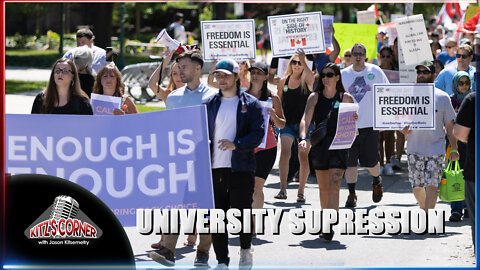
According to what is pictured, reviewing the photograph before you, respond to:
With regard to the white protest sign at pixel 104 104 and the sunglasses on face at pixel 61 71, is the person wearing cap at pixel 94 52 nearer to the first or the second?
the white protest sign at pixel 104 104

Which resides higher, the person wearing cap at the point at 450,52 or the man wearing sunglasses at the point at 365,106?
the person wearing cap at the point at 450,52

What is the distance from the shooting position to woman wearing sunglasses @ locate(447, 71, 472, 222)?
→ 1104 cm

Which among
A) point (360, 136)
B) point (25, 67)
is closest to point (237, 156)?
point (360, 136)

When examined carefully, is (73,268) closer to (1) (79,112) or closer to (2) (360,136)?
(1) (79,112)

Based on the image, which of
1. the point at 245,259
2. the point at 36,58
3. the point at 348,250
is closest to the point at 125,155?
the point at 245,259

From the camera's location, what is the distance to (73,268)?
7.09 m

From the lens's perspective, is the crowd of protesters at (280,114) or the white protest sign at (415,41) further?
the white protest sign at (415,41)

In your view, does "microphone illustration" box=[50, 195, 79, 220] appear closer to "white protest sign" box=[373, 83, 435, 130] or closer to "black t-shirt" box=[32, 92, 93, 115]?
"black t-shirt" box=[32, 92, 93, 115]

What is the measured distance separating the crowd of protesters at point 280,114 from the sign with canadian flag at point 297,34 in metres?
0.38

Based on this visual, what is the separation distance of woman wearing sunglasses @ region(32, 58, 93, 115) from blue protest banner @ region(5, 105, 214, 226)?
0.74m

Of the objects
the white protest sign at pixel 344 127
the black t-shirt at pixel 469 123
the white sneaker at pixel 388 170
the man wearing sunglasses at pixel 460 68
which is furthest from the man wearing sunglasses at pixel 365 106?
the black t-shirt at pixel 469 123

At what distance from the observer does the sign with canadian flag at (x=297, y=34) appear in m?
12.4

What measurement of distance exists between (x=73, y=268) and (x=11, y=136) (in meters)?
1.38

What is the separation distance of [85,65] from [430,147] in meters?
3.76
